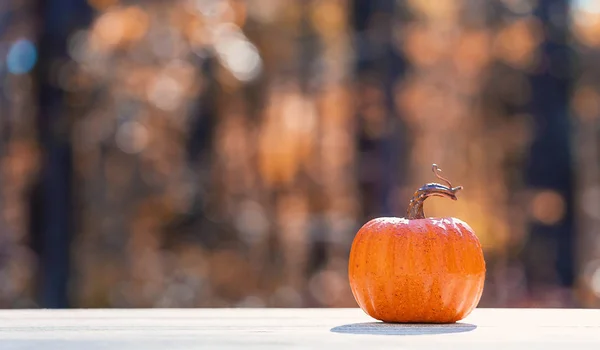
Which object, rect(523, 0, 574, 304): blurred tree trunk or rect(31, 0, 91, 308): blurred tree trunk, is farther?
rect(523, 0, 574, 304): blurred tree trunk

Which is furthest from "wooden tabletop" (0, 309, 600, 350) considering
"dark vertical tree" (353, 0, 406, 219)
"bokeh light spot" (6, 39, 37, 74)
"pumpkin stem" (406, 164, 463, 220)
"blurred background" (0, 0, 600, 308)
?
"bokeh light spot" (6, 39, 37, 74)

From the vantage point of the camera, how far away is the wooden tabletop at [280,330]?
A: 2.28 metres

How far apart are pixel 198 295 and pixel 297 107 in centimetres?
259

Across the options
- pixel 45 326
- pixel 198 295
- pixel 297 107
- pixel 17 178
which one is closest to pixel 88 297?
pixel 198 295

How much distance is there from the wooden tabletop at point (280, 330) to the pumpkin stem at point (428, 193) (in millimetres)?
331

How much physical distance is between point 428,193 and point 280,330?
0.58m

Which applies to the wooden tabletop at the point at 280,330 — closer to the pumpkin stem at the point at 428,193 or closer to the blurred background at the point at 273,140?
the pumpkin stem at the point at 428,193

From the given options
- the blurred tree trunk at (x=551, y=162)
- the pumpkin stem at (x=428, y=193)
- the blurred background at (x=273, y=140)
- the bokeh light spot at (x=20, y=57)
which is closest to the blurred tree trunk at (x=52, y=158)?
the blurred background at (x=273, y=140)

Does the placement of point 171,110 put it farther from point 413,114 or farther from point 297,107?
point 413,114

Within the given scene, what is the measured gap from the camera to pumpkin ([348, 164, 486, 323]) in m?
2.93

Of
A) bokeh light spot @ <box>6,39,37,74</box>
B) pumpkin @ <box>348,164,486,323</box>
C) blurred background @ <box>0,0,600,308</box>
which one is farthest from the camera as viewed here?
bokeh light spot @ <box>6,39,37,74</box>

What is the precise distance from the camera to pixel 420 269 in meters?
2.93

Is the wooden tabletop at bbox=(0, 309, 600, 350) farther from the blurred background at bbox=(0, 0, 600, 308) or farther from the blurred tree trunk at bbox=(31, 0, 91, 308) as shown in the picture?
the blurred background at bbox=(0, 0, 600, 308)

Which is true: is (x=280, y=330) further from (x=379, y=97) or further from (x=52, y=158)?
(x=379, y=97)
